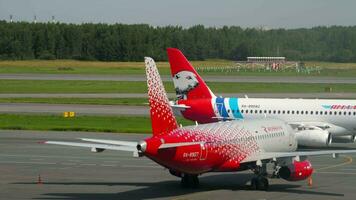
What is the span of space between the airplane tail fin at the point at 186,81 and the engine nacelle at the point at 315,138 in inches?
398

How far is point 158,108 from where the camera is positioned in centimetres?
4259

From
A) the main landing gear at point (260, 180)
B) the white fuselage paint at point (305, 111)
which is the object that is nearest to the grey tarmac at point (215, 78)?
the white fuselage paint at point (305, 111)

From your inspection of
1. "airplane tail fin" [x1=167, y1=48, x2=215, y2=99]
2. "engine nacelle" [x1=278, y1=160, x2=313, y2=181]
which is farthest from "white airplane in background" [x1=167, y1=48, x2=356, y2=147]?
"engine nacelle" [x1=278, y1=160, x2=313, y2=181]

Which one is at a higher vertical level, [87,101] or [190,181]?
[190,181]

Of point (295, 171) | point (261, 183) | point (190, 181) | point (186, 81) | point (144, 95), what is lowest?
point (144, 95)

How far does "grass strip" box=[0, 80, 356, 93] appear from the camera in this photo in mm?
132375

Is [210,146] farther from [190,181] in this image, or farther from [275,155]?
[275,155]

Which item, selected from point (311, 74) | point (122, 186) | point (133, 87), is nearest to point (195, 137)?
point (122, 186)

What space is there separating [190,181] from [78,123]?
41589 mm

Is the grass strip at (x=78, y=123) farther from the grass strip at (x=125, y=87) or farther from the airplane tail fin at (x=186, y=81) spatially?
the grass strip at (x=125, y=87)

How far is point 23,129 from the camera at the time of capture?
81625mm

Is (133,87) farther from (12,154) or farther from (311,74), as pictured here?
(12,154)

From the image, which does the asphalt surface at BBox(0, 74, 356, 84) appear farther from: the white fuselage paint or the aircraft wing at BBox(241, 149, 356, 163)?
the aircraft wing at BBox(241, 149, 356, 163)

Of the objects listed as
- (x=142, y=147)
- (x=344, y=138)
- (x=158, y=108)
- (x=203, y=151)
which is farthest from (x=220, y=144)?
(x=344, y=138)
